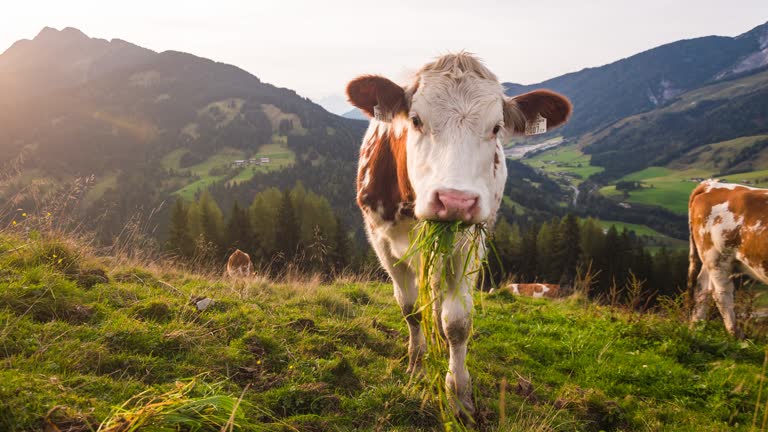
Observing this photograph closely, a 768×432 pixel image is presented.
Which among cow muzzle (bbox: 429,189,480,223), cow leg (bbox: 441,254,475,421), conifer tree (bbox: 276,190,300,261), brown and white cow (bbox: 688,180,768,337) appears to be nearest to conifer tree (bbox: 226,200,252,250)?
conifer tree (bbox: 276,190,300,261)

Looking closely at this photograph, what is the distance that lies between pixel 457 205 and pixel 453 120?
31.1 inches

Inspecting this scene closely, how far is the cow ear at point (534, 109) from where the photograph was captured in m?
3.57

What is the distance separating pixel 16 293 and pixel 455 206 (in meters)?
3.96

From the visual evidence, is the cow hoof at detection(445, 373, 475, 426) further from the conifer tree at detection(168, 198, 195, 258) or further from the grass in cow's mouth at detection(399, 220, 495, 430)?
the conifer tree at detection(168, 198, 195, 258)

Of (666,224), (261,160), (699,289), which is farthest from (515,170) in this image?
(699,289)

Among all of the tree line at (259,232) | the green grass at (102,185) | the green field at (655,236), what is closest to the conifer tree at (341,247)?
the tree line at (259,232)

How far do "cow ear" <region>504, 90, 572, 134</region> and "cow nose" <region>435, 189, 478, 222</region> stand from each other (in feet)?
4.37

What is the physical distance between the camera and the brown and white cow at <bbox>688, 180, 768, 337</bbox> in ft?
23.0

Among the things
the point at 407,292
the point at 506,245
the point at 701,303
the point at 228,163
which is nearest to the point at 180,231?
the point at 506,245

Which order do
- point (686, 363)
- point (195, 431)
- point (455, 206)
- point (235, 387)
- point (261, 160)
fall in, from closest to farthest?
point (195, 431), point (455, 206), point (235, 387), point (686, 363), point (261, 160)

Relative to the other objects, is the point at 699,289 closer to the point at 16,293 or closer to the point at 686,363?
the point at 686,363

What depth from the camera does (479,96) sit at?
3121mm

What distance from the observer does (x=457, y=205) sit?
2.53m

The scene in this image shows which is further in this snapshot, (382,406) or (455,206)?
(382,406)
